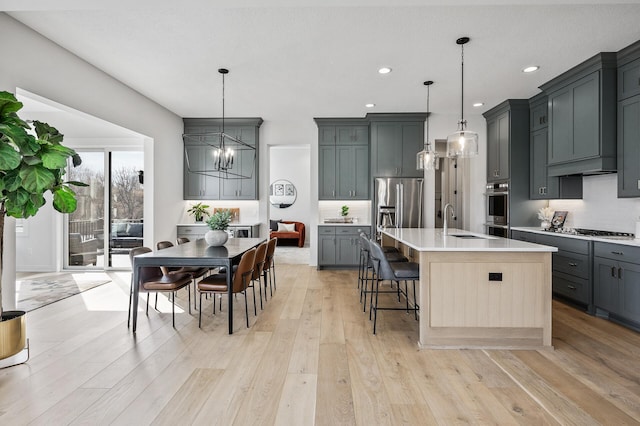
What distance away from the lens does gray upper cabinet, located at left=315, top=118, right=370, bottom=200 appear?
659cm

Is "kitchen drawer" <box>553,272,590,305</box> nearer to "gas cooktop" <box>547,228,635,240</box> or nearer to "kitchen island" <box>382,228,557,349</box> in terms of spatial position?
"gas cooktop" <box>547,228,635,240</box>

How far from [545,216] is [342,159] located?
351 cm

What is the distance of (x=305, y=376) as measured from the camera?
7.91 ft

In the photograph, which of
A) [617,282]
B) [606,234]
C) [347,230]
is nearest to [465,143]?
[617,282]

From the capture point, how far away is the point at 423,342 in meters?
2.93

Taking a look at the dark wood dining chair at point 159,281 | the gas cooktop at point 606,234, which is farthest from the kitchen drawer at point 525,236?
the dark wood dining chair at point 159,281

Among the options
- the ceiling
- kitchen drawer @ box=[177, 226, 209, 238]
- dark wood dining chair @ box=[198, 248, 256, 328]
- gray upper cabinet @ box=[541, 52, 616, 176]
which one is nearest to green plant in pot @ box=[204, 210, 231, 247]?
dark wood dining chair @ box=[198, 248, 256, 328]

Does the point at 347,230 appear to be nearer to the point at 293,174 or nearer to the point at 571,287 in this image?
the point at 571,287

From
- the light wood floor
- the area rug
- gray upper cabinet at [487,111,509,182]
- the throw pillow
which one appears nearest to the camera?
the light wood floor

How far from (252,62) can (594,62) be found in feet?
12.7

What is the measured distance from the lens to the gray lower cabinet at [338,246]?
6418 millimetres

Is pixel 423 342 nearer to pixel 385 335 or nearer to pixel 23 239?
pixel 385 335

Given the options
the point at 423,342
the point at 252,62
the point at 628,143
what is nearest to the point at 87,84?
the point at 252,62

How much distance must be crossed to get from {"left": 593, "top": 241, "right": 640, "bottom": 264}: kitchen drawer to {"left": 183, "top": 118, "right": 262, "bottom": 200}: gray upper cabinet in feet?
17.5
